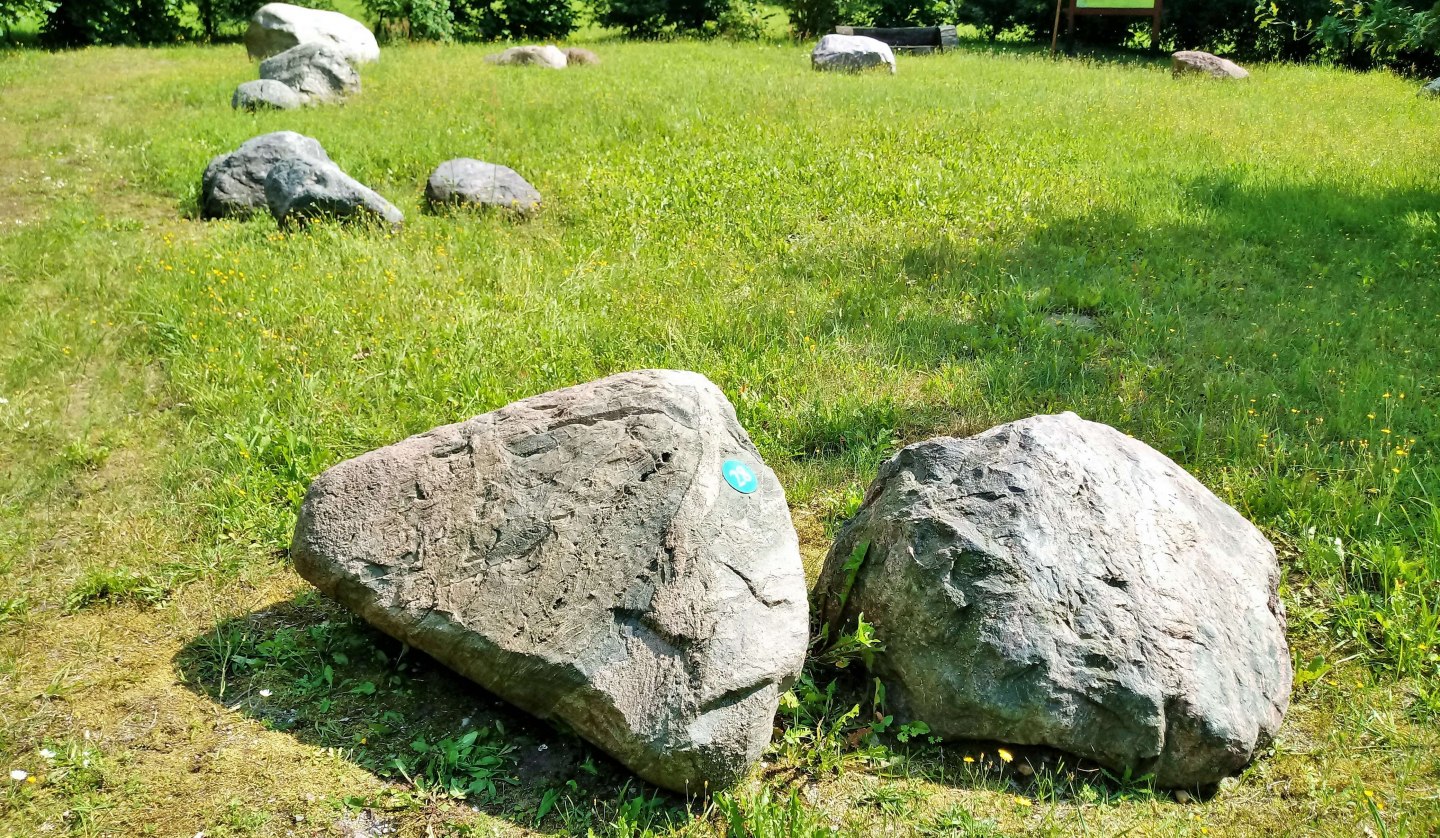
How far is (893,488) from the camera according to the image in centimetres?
407

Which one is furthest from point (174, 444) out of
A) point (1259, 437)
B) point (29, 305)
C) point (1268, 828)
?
point (1259, 437)

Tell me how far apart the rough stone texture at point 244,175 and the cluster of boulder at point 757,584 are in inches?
253

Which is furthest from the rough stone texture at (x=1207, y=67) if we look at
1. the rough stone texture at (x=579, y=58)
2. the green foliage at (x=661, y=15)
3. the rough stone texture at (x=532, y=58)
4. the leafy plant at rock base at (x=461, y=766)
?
the leafy plant at rock base at (x=461, y=766)

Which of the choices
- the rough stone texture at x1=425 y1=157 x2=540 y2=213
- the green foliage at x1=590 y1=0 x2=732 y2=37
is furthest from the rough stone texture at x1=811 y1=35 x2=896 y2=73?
the rough stone texture at x1=425 y1=157 x2=540 y2=213

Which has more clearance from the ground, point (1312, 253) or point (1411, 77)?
point (1411, 77)

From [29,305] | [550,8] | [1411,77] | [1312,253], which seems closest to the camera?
[29,305]

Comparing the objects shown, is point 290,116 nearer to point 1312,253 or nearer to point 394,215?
point 394,215

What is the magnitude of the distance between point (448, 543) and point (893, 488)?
1.76 metres

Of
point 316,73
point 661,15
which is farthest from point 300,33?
point 661,15

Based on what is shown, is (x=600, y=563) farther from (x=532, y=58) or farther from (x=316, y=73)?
(x=532, y=58)

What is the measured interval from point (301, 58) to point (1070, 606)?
46.2 ft

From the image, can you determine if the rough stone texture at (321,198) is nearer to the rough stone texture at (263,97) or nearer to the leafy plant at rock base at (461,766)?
the rough stone texture at (263,97)

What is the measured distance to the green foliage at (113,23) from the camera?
20881 mm

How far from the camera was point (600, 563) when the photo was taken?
143 inches
